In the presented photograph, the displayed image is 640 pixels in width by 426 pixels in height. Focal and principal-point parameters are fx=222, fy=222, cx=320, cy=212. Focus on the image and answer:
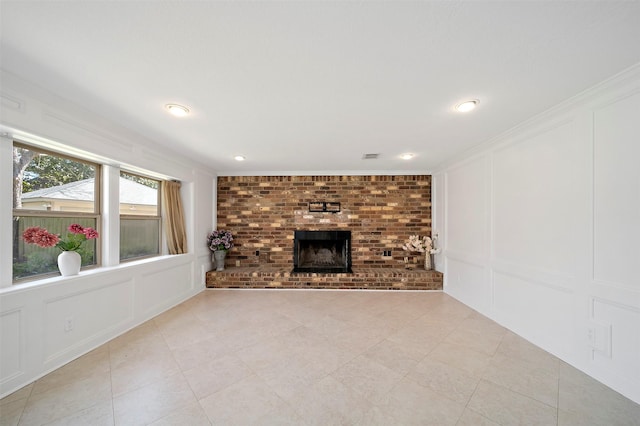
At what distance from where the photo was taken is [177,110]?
1991 mm

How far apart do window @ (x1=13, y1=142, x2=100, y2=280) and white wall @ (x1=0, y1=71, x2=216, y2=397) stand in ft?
0.73

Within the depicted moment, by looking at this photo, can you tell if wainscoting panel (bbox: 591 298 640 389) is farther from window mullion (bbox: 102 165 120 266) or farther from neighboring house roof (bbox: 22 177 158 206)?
neighboring house roof (bbox: 22 177 158 206)

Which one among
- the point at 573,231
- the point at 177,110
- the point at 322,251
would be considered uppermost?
the point at 177,110

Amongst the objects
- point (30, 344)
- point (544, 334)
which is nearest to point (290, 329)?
point (30, 344)

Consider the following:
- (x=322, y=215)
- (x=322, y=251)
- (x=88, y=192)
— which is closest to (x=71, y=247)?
(x=88, y=192)

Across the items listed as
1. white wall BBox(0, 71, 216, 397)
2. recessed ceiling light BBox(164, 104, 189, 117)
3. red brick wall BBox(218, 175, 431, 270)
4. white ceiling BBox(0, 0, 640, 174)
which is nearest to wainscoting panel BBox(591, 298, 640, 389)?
white ceiling BBox(0, 0, 640, 174)

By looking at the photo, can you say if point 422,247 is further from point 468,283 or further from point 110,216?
point 110,216

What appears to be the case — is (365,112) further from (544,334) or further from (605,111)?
(544,334)

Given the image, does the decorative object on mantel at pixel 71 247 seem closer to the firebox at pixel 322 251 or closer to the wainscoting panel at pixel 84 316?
the wainscoting panel at pixel 84 316

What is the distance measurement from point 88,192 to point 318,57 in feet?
9.44

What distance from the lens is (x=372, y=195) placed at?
14.9ft

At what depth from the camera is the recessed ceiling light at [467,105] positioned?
1.87 meters

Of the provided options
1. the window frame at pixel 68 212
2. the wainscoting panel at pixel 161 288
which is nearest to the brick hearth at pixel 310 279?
the wainscoting panel at pixel 161 288

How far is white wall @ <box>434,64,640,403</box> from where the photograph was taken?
5.28 ft
